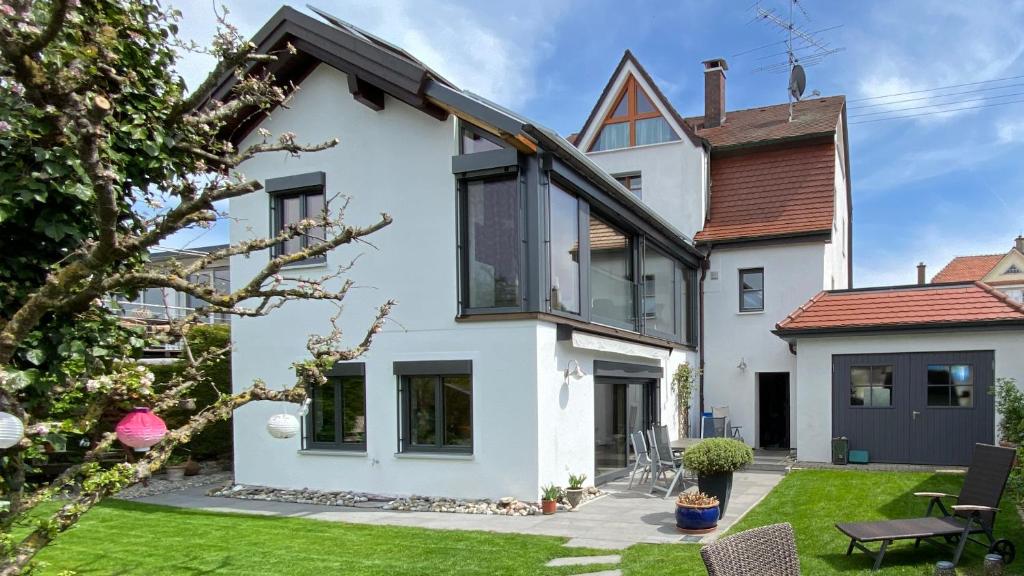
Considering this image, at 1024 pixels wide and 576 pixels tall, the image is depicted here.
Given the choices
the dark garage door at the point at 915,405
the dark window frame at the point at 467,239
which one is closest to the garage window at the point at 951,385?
the dark garage door at the point at 915,405

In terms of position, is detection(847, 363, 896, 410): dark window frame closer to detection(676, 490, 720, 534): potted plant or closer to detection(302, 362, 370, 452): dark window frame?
detection(676, 490, 720, 534): potted plant

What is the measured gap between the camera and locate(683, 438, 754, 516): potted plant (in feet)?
34.3

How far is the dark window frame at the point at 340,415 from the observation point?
44.0 ft

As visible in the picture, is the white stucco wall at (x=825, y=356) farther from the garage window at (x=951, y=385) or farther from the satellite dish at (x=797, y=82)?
the satellite dish at (x=797, y=82)

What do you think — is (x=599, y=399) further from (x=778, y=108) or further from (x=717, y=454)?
(x=778, y=108)

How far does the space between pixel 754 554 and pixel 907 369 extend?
13.5 m

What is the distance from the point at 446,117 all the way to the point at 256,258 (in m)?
5.21

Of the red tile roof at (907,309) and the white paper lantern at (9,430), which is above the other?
the red tile roof at (907,309)

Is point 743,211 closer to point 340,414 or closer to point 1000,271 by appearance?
point 340,414

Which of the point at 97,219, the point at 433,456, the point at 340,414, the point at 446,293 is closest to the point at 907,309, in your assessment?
the point at 446,293

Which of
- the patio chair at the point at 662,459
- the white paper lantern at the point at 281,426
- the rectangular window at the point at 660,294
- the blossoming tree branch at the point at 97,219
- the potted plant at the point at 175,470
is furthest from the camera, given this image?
the rectangular window at the point at 660,294

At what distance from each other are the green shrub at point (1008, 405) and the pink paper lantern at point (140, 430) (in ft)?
44.5

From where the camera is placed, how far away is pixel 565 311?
42.4 feet

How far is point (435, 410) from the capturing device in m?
12.9
